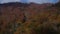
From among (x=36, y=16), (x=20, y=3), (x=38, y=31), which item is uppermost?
(x=20, y=3)

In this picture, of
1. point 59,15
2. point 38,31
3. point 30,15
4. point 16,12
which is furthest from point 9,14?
point 59,15

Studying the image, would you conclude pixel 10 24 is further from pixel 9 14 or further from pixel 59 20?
pixel 59 20

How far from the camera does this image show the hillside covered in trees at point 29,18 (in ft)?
7.12

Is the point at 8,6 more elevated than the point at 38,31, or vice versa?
the point at 8,6

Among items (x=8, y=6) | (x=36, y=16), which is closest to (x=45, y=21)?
(x=36, y=16)

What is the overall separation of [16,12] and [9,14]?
0.09m

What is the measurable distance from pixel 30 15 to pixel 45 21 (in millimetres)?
192

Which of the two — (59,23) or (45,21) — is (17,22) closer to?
(45,21)

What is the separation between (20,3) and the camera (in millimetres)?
2307

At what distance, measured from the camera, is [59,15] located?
2203 millimetres

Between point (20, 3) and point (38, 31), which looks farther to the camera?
point (20, 3)

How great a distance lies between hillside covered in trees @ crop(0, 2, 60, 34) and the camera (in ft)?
→ 7.12

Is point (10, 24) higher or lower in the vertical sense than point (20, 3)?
lower

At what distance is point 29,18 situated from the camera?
2234 mm
